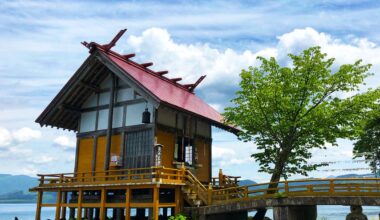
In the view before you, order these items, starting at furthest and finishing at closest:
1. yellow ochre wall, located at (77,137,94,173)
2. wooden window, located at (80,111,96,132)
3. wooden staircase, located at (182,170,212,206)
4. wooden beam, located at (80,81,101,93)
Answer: wooden window, located at (80,111,96,132) < yellow ochre wall, located at (77,137,94,173) < wooden beam, located at (80,81,101,93) < wooden staircase, located at (182,170,212,206)

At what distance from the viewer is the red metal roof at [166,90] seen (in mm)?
24225

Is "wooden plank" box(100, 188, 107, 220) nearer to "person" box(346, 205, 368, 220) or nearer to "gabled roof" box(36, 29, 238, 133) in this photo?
"gabled roof" box(36, 29, 238, 133)

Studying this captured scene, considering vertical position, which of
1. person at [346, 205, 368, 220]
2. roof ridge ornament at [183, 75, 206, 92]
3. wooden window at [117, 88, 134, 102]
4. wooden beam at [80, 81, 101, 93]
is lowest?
person at [346, 205, 368, 220]

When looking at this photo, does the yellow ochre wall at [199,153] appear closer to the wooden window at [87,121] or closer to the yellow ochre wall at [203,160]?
the yellow ochre wall at [203,160]

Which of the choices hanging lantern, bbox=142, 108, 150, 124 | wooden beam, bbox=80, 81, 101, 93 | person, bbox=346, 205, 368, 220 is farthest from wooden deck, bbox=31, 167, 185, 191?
person, bbox=346, 205, 368, 220

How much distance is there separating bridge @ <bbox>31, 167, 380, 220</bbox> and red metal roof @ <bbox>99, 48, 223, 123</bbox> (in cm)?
448

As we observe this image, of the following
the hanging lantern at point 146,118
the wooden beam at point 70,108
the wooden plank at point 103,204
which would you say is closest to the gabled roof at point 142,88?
the wooden beam at point 70,108

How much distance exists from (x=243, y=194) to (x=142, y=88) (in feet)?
26.8

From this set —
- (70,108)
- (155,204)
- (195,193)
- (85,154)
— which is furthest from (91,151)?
(195,193)

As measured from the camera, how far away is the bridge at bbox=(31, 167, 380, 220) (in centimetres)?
1902

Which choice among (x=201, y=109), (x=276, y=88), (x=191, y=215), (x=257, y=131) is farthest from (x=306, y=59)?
(x=191, y=215)

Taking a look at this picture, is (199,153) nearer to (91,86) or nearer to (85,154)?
(85,154)

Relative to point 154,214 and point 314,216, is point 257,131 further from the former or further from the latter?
point 154,214

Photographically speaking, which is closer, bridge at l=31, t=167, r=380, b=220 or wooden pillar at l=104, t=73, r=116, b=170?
bridge at l=31, t=167, r=380, b=220
